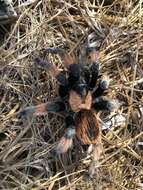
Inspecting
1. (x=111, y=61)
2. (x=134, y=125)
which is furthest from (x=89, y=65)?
(x=134, y=125)

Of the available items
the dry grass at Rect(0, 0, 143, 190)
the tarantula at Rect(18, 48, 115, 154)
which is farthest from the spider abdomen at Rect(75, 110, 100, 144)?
the dry grass at Rect(0, 0, 143, 190)

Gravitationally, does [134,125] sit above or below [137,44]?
below

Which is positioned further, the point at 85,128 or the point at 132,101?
the point at 132,101

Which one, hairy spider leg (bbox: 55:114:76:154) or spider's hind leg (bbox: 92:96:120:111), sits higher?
spider's hind leg (bbox: 92:96:120:111)

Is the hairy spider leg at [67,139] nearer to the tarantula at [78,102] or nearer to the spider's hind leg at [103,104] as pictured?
the tarantula at [78,102]

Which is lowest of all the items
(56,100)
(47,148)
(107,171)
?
(107,171)

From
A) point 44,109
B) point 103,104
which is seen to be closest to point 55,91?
point 44,109

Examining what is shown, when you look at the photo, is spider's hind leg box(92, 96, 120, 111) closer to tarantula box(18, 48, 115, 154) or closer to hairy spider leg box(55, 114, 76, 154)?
tarantula box(18, 48, 115, 154)

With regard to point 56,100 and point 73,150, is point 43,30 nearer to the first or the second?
point 56,100
